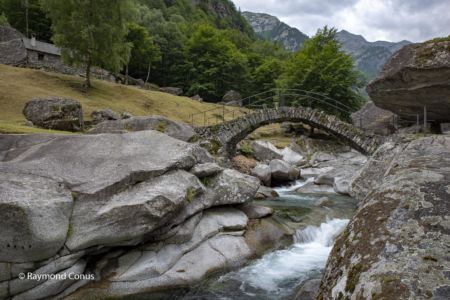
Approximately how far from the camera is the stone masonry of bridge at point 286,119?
23734mm

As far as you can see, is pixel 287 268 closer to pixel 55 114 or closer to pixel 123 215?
pixel 123 215

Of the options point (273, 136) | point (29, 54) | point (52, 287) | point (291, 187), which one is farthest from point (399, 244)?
point (29, 54)

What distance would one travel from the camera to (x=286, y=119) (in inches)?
1045

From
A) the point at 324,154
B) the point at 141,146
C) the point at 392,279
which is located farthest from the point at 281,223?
the point at 324,154

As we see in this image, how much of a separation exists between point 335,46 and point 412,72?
3661cm

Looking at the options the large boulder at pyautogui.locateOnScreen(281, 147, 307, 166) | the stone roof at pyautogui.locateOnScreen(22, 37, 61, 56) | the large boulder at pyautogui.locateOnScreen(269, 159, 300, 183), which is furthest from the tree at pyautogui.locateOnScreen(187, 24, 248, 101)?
the large boulder at pyautogui.locateOnScreen(269, 159, 300, 183)

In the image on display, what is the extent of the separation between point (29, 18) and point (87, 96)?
3425cm

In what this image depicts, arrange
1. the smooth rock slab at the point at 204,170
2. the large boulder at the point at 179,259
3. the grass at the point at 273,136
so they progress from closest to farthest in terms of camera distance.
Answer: the large boulder at the point at 179,259 < the smooth rock slab at the point at 204,170 < the grass at the point at 273,136

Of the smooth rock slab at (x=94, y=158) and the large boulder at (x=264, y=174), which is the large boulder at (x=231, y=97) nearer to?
the large boulder at (x=264, y=174)

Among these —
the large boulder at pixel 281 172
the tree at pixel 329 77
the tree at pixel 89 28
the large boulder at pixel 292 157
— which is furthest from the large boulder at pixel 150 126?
the tree at pixel 329 77

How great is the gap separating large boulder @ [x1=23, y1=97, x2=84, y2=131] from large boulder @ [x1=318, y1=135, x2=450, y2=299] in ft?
63.3

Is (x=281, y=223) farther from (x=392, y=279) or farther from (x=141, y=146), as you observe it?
(x=392, y=279)

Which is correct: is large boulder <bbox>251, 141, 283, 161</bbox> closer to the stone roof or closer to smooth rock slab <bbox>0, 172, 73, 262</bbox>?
smooth rock slab <bbox>0, 172, 73, 262</bbox>

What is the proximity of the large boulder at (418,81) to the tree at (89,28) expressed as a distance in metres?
29.2
